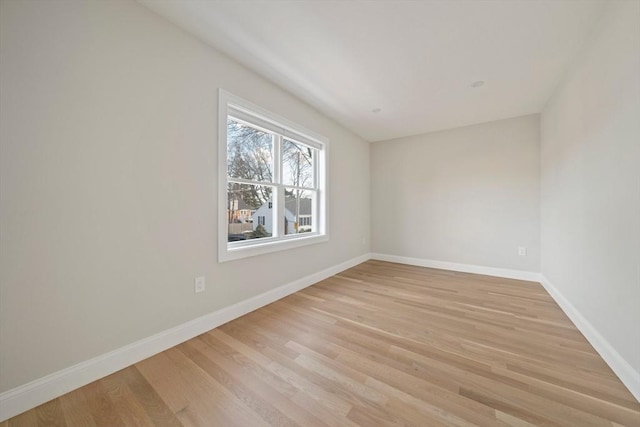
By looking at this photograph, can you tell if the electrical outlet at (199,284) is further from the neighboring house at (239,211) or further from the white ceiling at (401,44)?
the white ceiling at (401,44)

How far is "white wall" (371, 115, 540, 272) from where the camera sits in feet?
11.3

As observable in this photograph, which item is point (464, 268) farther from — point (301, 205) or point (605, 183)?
point (301, 205)

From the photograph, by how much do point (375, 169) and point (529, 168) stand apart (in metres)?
2.34

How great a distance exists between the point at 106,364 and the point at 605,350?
3231 millimetres

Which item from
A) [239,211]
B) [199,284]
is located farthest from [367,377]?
[239,211]

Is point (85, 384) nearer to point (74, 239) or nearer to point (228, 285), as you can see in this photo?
point (74, 239)

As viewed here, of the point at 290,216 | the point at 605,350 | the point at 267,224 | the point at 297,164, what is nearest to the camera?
the point at 605,350

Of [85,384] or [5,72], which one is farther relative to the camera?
[85,384]

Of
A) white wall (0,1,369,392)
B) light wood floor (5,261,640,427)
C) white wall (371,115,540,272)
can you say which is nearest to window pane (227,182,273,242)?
white wall (0,1,369,392)

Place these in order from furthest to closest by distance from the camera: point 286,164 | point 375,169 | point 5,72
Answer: point 375,169
point 286,164
point 5,72

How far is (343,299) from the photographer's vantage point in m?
2.67

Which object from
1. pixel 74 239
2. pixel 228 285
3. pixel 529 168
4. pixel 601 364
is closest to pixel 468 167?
pixel 529 168

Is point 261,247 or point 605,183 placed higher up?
point 605,183

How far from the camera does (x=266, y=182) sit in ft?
8.61
